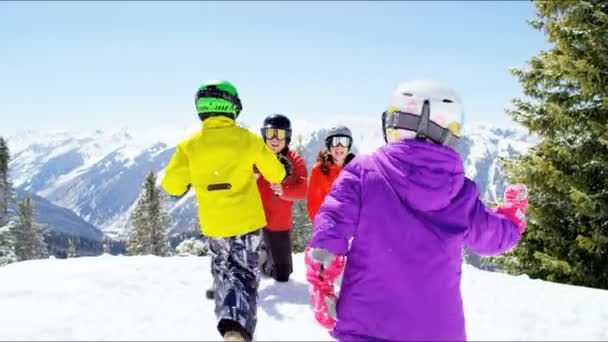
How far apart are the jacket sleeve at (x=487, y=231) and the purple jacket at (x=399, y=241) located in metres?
0.14

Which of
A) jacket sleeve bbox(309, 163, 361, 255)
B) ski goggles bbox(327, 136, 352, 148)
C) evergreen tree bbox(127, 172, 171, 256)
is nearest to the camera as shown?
jacket sleeve bbox(309, 163, 361, 255)

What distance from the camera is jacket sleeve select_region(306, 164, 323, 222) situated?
25.6ft

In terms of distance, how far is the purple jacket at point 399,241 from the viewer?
2920mm

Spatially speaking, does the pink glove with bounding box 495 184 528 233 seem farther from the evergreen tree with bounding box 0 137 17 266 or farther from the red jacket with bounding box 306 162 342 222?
the evergreen tree with bounding box 0 137 17 266

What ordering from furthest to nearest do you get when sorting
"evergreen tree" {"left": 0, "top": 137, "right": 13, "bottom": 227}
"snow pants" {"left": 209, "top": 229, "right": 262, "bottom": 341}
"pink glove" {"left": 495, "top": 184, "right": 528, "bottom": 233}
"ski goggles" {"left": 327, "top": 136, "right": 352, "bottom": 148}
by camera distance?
"evergreen tree" {"left": 0, "top": 137, "right": 13, "bottom": 227}
"ski goggles" {"left": 327, "top": 136, "right": 352, "bottom": 148}
"snow pants" {"left": 209, "top": 229, "right": 262, "bottom": 341}
"pink glove" {"left": 495, "top": 184, "right": 528, "bottom": 233}

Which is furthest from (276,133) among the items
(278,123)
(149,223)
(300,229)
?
(149,223)

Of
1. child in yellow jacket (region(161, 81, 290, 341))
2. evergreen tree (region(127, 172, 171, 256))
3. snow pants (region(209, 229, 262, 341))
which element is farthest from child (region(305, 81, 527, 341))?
evergreen tree (region(127, 172, 171, 256))

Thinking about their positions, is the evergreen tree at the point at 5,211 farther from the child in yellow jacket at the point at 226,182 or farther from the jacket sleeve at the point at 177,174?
the child in yellow jacket at the point at 226,182

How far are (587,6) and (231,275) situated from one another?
1046 centimetres

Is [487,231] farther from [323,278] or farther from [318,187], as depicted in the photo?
[318,187]

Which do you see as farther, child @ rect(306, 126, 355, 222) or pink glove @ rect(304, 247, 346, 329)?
child @ rect(306, 126, 355, 222)

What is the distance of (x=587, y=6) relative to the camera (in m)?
10.9

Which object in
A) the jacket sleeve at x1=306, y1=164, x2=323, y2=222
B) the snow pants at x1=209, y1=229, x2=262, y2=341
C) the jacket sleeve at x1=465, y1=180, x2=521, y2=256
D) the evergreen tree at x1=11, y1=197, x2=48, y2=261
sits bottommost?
the evergreen tree at x1=11, y1=197, x2=48, y2=261

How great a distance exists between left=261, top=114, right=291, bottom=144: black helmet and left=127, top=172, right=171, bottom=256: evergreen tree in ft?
110
